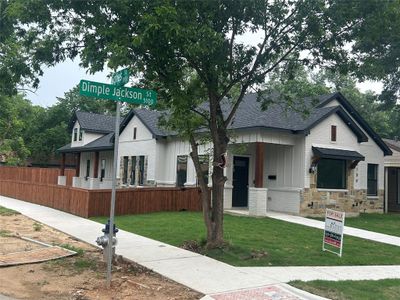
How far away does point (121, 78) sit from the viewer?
7230 mm

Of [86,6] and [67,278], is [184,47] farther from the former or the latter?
[67,278]

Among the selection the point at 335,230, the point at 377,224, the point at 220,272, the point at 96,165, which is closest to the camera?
the point at 220,272

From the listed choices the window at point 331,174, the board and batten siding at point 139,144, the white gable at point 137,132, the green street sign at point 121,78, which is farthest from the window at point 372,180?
the green street sign at point 121,78

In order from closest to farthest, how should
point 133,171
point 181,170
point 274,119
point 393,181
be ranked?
point 274,119, point 181,170, point 393,181, point 133,171

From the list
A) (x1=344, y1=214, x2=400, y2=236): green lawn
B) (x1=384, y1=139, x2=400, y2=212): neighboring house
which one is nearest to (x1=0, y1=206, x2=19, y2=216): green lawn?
(x1=344, y1=214, x2=400, y2=236): green lawn

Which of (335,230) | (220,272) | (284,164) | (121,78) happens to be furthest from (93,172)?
(121,78)

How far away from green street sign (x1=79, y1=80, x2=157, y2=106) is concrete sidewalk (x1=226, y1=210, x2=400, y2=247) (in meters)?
8.83

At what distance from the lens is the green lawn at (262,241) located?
9.50m

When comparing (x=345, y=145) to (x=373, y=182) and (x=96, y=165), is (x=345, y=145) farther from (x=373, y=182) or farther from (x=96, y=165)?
(x=96, y=165)

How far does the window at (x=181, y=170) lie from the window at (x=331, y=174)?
6.79 meters

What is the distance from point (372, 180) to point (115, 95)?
18976 millimetres

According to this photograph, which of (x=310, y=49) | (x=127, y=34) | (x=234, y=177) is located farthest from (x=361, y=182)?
(x=127, y=34)

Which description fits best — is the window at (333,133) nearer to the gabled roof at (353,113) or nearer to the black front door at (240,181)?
the gabled roof at (353,113)

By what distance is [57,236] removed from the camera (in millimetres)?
12016
